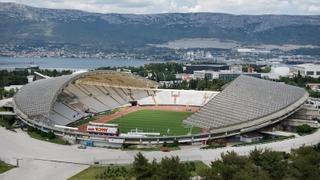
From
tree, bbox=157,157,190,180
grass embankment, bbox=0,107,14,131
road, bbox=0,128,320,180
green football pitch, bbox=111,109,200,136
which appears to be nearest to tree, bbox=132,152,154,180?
tree, bbox=157,157,190,180

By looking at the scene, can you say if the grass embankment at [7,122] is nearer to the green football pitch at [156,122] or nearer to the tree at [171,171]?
the green football pitch at [156,122]

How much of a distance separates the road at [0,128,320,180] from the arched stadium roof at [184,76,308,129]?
422cm

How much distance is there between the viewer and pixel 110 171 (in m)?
38.5

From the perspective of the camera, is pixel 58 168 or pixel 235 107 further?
pixel 235 107

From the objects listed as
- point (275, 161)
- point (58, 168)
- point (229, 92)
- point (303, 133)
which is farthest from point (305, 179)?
point (229, 92)

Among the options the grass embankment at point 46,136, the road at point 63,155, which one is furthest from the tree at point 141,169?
the grass embankment at point 46,136

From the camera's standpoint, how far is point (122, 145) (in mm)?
47500

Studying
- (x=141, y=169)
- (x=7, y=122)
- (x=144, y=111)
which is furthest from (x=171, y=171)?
(x=144, y=111)

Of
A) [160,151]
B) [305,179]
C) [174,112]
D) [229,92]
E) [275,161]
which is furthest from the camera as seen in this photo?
[174,112]

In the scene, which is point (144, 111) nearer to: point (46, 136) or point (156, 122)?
point (156, 122)

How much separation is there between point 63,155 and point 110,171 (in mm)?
6922

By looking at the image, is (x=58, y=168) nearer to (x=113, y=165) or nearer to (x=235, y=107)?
(x=113, y=165)

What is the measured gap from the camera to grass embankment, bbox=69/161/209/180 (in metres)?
37.3

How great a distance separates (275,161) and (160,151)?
13611mm
